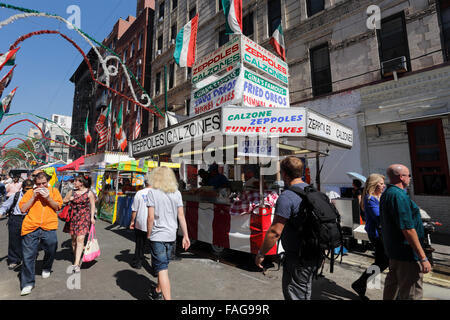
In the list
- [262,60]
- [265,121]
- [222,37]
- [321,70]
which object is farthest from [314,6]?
[265,121]

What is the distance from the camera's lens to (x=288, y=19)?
1240cm

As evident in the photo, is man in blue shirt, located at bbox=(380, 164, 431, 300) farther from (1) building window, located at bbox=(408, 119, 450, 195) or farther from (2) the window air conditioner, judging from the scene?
(2) the window air conditioner

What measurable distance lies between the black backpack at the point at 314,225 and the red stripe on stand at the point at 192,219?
4.29 metres

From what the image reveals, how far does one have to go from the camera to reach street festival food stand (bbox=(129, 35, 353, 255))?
4621 mm

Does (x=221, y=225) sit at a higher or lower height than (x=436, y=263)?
higher

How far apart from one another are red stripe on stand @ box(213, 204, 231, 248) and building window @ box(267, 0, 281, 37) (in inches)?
460

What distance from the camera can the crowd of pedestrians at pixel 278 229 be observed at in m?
2.34

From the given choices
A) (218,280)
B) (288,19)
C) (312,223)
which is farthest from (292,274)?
(288,19)

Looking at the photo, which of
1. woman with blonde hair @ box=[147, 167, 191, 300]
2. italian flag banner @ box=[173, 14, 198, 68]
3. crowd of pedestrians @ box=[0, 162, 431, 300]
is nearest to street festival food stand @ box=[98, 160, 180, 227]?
crowd of pedestrians @ box=[0, 162, 431, 300]

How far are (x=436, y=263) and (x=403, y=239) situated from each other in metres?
4.11

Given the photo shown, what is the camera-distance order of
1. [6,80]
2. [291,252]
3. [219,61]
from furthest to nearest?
[6,80], [219,61], [291,252]

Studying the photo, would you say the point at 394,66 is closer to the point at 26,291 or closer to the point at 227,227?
the point at 227,227

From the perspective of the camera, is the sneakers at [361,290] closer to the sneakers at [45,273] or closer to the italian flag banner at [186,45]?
the sneakers at [45,273]

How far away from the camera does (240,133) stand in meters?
4.61
